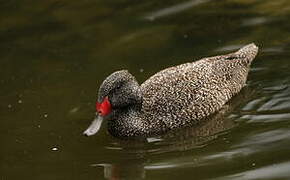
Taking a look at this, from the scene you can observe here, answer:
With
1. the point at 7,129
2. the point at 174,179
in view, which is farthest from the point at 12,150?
the point at 174,179

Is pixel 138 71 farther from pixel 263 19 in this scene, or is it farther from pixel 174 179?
pixel 174 179

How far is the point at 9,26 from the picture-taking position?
1448cm

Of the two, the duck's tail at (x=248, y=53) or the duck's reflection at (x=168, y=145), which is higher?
the duck's tail at (x=248, y=53)

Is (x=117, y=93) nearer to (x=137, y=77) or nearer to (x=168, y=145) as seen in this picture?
(x=168, y=145)

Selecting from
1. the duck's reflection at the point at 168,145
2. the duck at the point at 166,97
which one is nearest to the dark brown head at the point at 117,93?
the duck at the point at 166,97

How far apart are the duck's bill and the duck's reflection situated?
0.33 metres

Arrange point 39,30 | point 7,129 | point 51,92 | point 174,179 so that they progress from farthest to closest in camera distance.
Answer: point 39,30 < point 51,92 < point 7,129 < point 174,179

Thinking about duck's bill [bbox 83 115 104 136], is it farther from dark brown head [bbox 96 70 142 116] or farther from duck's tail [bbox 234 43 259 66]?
duck's tail [bbox 234 43 259 66]

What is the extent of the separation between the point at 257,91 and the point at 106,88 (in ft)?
7.45

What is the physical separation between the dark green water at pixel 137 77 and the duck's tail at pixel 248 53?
260mm

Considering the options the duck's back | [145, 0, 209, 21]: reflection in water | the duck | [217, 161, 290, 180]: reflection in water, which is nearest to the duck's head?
the duck

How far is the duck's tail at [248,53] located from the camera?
37.4 feet

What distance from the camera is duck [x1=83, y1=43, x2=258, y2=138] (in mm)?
9922

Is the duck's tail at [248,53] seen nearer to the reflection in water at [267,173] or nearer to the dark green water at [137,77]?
the dark green water at [137,77]
